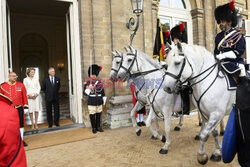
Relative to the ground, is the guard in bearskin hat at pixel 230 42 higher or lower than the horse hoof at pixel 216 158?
higher

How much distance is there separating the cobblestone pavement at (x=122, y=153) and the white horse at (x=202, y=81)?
2.25ft

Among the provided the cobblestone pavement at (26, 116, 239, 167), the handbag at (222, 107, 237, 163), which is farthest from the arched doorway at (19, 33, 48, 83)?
the handbag at (222, 107, 237, 163)

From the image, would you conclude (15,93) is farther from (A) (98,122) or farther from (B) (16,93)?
(A) (98,122)

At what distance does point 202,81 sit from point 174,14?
640 centimetres

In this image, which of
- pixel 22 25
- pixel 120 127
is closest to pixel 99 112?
pixel 120 127

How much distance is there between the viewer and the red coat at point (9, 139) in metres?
1.10

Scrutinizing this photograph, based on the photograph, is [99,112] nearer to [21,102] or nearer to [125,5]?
[21,102]

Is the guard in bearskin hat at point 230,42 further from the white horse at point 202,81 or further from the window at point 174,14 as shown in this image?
the window at point 174,14

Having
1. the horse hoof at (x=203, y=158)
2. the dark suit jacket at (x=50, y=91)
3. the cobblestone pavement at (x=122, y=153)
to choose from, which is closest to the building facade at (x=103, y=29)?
the dark suit jacket at (x=50, y=91)

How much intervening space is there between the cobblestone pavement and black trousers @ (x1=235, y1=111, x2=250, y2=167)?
1695mm

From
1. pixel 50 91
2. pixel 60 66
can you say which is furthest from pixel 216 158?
pixel 60 66

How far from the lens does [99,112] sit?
5547 millimetres

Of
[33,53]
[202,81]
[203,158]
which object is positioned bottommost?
[203,158]

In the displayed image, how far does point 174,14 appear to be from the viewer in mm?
8320
